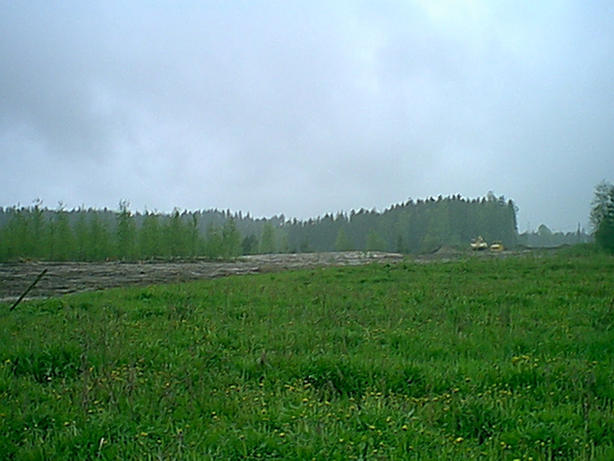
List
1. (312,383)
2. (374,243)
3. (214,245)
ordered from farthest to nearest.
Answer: (374,243) → (214,245) → (312,383)

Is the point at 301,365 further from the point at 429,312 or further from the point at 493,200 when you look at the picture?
the point at 493,200

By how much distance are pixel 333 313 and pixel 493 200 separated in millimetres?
104499

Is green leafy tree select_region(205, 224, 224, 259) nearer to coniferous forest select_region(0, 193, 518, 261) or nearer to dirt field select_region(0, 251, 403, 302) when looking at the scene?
coniferous forest select_region(0, 193, 518, 261)

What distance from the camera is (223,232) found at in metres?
81.3

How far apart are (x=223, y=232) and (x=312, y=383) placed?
250 ft

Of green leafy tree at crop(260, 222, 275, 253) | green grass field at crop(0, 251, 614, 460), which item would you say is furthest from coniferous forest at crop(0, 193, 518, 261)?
green grass field at crop(0, 251, 614, 460)

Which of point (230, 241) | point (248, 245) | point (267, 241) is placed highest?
point (267, 241)

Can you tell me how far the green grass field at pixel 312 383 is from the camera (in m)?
4.25

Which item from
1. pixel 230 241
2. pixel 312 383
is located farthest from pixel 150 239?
pixel 312 383

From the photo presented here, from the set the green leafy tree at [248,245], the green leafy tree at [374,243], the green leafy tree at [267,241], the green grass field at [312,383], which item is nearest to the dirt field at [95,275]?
the green grass field at [312,383]

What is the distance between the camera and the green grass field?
425 cm

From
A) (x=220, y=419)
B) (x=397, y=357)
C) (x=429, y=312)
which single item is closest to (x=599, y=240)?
(x=429, y=312)

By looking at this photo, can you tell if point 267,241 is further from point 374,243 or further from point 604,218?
point 604,218

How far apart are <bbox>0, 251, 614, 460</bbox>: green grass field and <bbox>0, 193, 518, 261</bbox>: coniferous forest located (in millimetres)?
52958
